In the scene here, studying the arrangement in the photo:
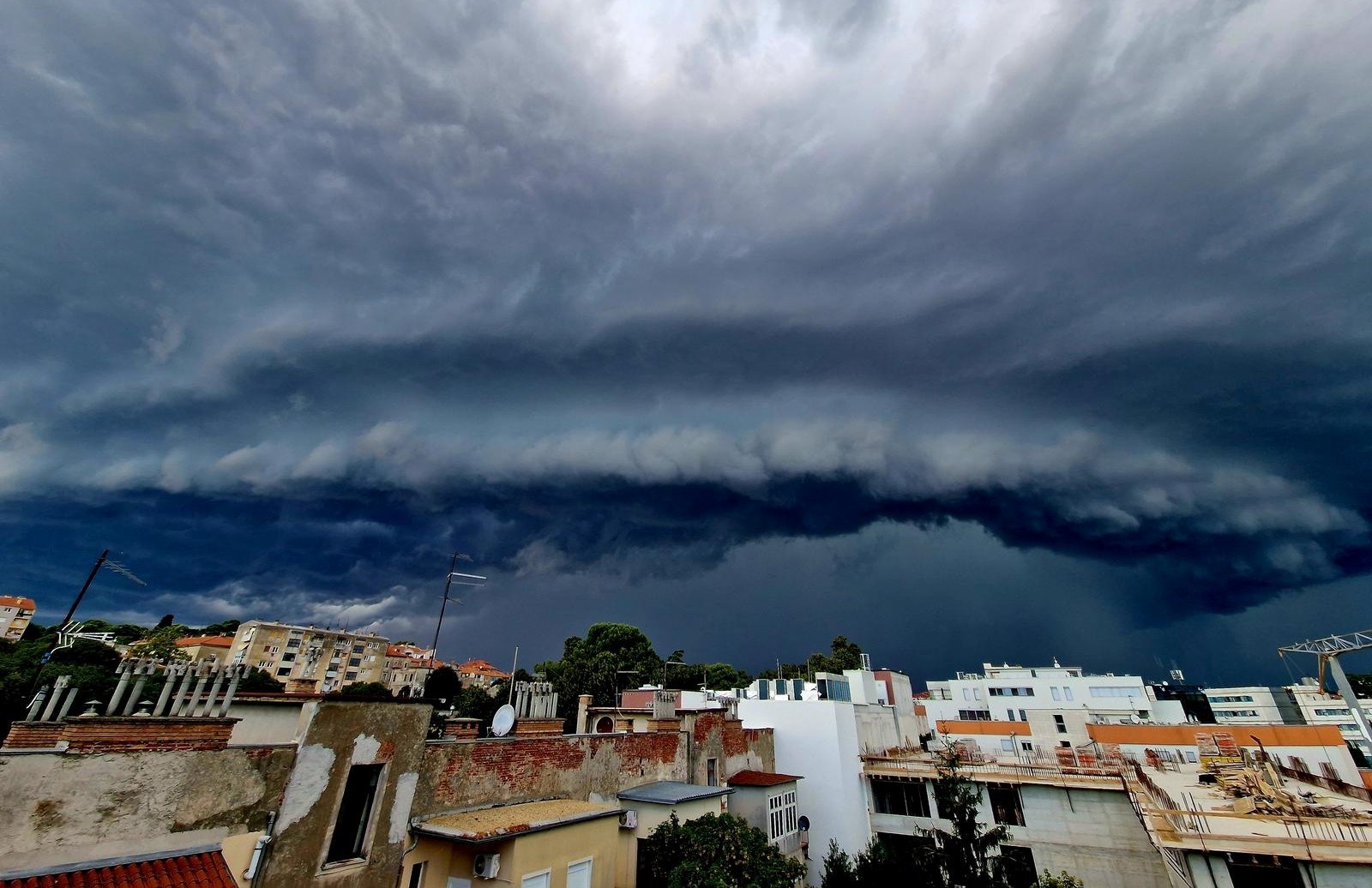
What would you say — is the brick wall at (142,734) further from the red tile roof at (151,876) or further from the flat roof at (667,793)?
the flat roof at (667,793)

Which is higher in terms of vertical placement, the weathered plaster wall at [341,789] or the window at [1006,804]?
the weathered plaster wall at [341,789]

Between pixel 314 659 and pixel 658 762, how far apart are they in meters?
127

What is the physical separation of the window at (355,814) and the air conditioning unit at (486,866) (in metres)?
2.69

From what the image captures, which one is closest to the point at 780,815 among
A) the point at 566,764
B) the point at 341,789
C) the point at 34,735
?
the point at 566,764

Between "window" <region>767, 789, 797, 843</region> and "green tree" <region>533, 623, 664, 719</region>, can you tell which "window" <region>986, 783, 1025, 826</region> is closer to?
"window" <region>767, 789, 797, 843</region>

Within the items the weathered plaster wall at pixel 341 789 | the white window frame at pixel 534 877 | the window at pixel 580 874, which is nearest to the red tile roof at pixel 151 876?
the weathered plaster wall at pixel 341 789

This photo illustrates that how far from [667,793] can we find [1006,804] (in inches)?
987

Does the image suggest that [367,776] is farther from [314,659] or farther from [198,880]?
[314,659]

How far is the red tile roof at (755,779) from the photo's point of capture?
28359 millimetres

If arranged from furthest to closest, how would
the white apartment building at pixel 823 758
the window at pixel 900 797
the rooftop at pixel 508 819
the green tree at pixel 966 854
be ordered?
1. the window at pixel 900 797
2. the white apartment building at pixel 823 758
3. the green tree at pixel 966 854
4. the rooftop at pixel 508 819

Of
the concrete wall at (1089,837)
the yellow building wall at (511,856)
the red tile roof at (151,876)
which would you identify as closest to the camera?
the red tile roof at (151,876)

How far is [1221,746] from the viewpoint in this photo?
41000 millimetres

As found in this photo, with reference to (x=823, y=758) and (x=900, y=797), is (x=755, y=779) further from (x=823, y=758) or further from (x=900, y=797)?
(x=900, y=797)

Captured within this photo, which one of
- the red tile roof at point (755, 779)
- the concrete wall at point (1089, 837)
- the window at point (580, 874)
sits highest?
the red tile roof at point (755, 779)
